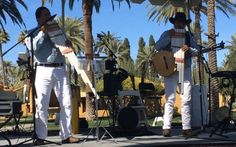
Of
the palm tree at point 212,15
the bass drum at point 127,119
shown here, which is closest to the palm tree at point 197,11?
the palm tree at point 212,15

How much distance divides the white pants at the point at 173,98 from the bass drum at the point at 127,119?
1290 millimetres

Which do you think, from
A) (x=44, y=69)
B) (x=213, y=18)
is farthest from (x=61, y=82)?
(x=213, y=18)

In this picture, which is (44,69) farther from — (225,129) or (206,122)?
(206,122)

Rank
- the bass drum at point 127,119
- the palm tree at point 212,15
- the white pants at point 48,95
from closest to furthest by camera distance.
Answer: the white pants at point 48,95
the bass drum at point 127,119
the palm tree at point 212,15

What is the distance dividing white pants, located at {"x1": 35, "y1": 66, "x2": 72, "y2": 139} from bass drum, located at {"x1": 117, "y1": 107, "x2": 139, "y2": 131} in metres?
1.85

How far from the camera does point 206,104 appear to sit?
9.73 metres

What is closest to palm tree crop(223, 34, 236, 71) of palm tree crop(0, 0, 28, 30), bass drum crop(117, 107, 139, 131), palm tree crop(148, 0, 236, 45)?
palm tree crop(148, 0, 236, 45)

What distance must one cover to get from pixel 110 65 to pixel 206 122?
88.5 inches

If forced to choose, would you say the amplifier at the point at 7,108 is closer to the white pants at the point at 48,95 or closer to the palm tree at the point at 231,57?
the white pants at the point at 48,95

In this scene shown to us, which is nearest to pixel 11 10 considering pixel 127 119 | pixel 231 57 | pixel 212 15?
pixel 212 15

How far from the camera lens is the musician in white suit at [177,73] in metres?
7.55

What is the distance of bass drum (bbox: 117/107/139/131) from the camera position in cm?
884

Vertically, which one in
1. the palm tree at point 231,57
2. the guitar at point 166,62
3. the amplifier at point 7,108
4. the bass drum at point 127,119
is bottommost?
the bass drum at point 127,119

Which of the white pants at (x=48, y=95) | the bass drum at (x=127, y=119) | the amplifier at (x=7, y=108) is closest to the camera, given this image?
the amplifier at (x=7, y=108)
